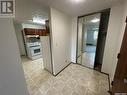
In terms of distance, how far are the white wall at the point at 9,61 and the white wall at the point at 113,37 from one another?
222 cm

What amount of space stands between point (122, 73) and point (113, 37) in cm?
125

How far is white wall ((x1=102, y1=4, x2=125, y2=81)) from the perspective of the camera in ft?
6.57

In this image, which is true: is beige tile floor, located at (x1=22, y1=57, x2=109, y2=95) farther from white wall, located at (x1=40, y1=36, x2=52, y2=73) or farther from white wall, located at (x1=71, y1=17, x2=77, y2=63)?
white wall, located at (x1=71, y1=17, x2=77, y2=63)

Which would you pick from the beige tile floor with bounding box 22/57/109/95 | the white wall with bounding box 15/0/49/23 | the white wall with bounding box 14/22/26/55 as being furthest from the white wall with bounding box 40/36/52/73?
the white wall with bounding box 14/22/26/55

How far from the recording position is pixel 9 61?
38.6 inches

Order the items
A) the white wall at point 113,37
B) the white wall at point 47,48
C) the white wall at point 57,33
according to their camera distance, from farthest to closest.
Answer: the white wall at point 47,48, the white wall at point 57,33, the white wall at point 113,37

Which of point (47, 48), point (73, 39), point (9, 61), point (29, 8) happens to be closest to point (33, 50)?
point (47, 48)

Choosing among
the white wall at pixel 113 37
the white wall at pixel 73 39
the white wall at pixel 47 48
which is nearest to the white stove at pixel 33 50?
the white wall at pixel 47 48

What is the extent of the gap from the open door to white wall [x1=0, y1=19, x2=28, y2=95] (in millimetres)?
1710

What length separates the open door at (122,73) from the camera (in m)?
1.31

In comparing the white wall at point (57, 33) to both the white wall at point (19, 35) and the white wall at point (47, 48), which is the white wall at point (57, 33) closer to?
the white wall at point (47, 48)

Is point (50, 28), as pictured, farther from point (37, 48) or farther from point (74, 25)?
point (37, 48)

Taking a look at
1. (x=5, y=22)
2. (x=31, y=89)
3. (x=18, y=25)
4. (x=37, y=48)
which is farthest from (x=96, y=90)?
(x=18, y=25)

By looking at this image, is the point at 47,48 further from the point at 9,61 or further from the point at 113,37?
the point at 113,37
